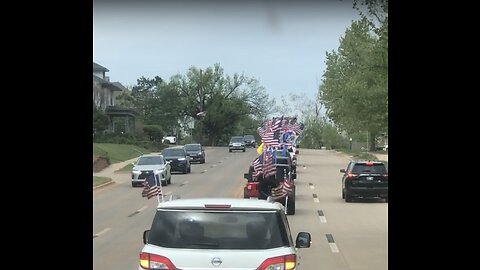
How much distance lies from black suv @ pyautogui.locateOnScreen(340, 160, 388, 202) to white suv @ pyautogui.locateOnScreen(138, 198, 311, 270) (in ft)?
62.5

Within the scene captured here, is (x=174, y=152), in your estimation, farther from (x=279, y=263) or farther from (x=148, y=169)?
(x=279, y=263)

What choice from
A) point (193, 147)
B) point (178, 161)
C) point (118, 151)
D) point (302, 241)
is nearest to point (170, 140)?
point (118, 151)

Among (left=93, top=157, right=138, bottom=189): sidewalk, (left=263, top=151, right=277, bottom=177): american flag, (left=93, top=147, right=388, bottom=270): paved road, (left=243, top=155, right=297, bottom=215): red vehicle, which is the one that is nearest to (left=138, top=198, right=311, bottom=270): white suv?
(left=93, top=147, right=388, bottom=270): paved road

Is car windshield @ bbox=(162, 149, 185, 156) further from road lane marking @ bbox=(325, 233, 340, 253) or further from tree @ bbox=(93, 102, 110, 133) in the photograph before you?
road lane marking @ bbox=(325, 233, 340, 253)

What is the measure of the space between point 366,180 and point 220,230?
19572 millimetres

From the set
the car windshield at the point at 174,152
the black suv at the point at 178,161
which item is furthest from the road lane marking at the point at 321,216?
the car windshield at the point at 174,152

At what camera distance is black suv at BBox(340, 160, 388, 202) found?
26.0m

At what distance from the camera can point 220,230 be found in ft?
23.5
